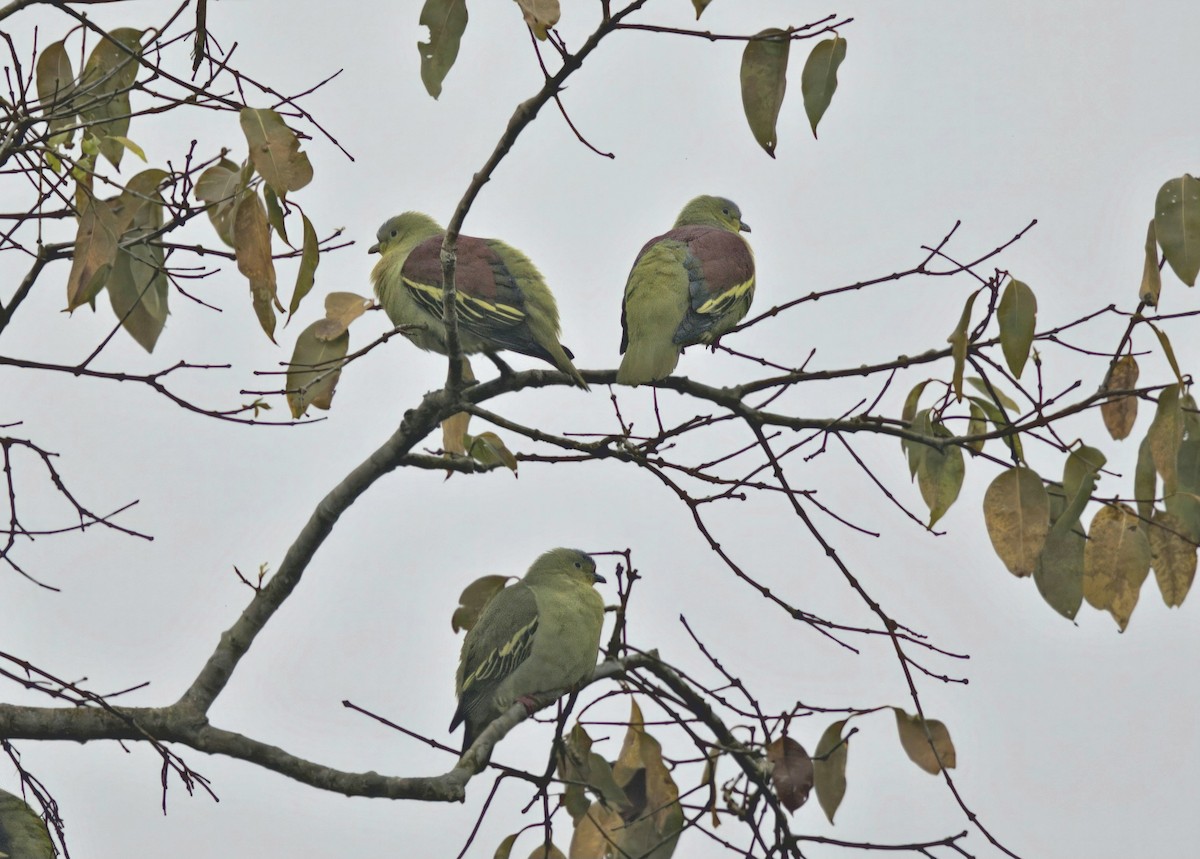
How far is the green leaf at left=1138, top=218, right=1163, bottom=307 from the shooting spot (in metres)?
3.15

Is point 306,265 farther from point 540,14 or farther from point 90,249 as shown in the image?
point 540,14

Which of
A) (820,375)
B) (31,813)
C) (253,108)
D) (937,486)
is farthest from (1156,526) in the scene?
(31,813)

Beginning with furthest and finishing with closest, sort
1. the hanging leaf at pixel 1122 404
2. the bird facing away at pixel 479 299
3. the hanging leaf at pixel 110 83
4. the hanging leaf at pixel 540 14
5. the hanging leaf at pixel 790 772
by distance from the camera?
the bird facing away at pixel 479 299
the hanging leaf at pixel 790 772
the hanging leaf at pixel 110 83
the hanging leaf at pixel 1122 404
the hanging leaf at pixel 540 14

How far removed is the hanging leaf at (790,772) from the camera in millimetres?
3641

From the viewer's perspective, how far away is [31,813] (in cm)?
406

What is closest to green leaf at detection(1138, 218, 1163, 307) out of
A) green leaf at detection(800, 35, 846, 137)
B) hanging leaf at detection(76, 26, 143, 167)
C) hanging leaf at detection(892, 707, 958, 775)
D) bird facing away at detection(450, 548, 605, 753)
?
green leaf at detection(800, 35, 846, 137)

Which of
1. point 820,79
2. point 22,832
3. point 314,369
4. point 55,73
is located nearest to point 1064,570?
point 820,79

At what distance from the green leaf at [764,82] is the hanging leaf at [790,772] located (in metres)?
1.73

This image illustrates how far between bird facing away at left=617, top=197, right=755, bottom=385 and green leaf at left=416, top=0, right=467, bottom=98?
6.29 feet

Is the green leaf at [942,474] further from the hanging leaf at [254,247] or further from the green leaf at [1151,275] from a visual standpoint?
the hanging leaf at [254,247]

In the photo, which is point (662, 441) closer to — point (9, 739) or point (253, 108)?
point (253, 108)

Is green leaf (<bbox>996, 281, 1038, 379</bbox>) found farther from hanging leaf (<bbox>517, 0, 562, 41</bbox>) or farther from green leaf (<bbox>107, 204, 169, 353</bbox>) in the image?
green leaf (<bbox>107, 204, 169, 353</bbox>)

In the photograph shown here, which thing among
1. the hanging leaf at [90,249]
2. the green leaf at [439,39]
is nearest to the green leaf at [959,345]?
the green leaf at [439,39]

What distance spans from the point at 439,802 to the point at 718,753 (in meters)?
0.89
